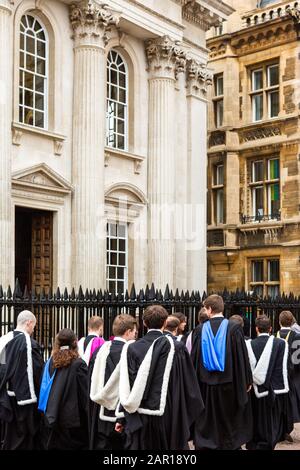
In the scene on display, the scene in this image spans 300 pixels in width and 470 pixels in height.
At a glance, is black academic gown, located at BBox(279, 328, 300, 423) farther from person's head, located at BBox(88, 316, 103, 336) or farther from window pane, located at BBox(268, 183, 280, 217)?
window pane, located at BBox(268, 183, 280, 217)

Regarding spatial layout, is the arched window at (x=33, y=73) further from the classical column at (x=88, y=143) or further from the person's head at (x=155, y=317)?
the person's head at (x=155, y=317)

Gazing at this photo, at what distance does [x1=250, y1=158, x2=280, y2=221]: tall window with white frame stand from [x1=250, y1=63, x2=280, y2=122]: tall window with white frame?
5.53ft

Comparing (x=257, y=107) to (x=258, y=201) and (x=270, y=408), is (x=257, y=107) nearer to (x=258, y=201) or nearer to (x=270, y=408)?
(x=258, y=201)

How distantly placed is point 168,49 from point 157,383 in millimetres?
16875

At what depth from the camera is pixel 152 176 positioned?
2358 cm

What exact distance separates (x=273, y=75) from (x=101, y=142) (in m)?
10.8

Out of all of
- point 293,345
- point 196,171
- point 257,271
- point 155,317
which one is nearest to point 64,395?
point 155,317

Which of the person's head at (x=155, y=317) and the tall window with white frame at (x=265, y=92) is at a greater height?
the tall window with white frame at (x=265, y=92)

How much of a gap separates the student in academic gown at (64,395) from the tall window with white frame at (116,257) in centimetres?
1341

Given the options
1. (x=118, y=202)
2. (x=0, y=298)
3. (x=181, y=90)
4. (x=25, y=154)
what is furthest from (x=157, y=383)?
(x=181, y=90)

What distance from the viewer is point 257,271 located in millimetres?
29969

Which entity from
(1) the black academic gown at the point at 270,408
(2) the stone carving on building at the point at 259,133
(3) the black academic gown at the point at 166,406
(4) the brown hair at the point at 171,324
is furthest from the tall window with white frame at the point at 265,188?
(3) the black academic gown at the point at 166,406

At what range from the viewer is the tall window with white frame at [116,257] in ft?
74.5

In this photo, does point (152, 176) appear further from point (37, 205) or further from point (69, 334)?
point (69, 334)
